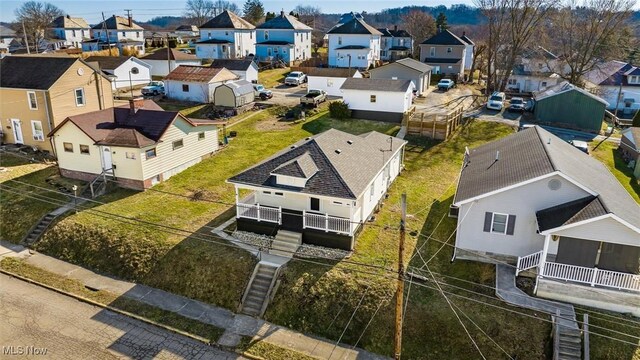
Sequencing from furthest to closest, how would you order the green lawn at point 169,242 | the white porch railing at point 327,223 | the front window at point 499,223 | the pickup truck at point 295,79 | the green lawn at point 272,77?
the green lawn at point 272,77 → the pickup truck at point 295,79 → the white porch railing at point 327,223 → the green lawn at point 169,242 → the front window at point 499,223

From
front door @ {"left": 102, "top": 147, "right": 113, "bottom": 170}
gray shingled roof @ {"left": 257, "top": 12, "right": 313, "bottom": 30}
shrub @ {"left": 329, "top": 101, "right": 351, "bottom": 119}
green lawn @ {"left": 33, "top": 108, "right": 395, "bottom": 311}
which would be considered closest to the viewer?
green lawn @ {"left": 33, "top": 108, "right": 395, "bottom": 311}

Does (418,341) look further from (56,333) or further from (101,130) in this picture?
(101,130)

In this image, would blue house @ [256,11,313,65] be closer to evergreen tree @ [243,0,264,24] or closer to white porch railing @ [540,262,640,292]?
evergreen tree @ [243,0,264,24]

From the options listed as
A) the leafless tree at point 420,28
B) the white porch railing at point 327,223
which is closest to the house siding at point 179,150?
the white porch railing at point 327,223

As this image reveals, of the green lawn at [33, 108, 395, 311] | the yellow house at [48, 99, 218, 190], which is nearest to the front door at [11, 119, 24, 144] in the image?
the yellow house at [48, 99, 218, 190]

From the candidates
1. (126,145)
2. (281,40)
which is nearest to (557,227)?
(126,145)

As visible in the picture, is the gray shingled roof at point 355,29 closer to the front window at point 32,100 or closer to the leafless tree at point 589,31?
the leafless tree at point 589,31
